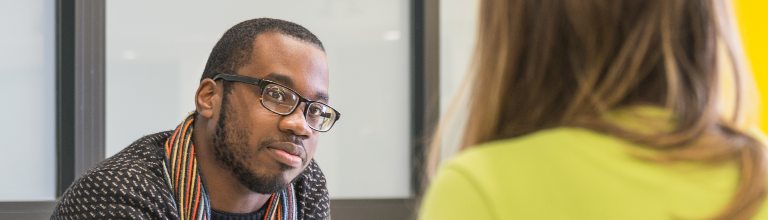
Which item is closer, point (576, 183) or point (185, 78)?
point (576, 183)

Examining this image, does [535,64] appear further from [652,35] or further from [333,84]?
[333,84]

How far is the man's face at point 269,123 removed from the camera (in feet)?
5.79

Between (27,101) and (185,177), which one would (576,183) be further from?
(27,101)

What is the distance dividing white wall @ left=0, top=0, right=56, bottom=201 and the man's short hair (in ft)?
3.44

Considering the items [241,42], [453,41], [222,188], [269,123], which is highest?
[241,42]

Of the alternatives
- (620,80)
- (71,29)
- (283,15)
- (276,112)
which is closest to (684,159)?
(620,80)

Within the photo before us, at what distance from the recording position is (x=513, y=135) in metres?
0.71

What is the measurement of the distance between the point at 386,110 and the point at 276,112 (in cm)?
182

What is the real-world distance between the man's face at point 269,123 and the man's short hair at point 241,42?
0.02 m

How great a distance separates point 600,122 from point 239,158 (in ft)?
3.83

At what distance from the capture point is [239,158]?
70.0 inches

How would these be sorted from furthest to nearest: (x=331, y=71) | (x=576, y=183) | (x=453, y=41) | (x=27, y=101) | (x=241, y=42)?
(x=453, y=41) → (x=331, y=71) → (x=27, y=101) → (x=241, y=42) → (x=576, y=183)

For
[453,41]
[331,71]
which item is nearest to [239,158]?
[331,71]

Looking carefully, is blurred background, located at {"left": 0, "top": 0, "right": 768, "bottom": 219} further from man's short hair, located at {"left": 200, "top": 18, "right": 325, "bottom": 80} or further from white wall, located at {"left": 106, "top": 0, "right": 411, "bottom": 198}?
man's short hair, located at {"left": 200, "top": 18, "right": 325, "bottom": 80}
